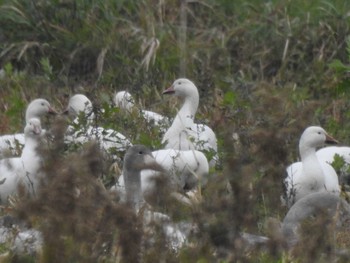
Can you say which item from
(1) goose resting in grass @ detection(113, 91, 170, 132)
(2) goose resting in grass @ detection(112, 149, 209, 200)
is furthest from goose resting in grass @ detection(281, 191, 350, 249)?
(1) goose resting in grass @ detection(113, 91, 170, 132)

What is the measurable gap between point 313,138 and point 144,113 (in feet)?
5.82

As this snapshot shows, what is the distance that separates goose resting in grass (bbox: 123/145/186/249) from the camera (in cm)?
541

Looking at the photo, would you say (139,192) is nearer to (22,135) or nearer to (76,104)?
(22,135)

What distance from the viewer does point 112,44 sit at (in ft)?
44.3

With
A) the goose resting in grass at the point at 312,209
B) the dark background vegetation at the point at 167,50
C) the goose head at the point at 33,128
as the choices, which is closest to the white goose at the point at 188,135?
the dark background vegetation at the point at 167,50

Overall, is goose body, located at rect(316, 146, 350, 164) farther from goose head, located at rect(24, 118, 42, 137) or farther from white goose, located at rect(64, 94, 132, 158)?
goose head, located at rect(24, 118, 42, 137)

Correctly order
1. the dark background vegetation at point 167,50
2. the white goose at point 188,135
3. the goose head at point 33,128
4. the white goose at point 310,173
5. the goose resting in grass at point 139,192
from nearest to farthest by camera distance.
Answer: the goose resting in grass at point 139,192
the white goose at point 310,173
the goose head at point 33,128
the white goose at point 188,135
the dark background vegetation at point 167,50

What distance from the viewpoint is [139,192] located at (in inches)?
332

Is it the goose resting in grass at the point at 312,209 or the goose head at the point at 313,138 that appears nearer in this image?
the goose resting in grass at the point at 312,209

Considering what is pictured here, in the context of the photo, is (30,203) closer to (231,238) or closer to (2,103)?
(231,238)

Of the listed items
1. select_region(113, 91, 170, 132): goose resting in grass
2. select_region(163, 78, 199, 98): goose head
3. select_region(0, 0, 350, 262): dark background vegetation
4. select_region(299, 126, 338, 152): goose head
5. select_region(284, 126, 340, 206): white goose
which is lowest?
select_region(284, 126, 340, 206): white goose

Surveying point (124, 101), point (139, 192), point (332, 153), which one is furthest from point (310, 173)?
point (124, 101)

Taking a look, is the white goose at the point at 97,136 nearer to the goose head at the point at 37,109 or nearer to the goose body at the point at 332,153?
the goose head at the point at 37,109

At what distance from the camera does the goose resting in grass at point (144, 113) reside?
11228 millimetres
